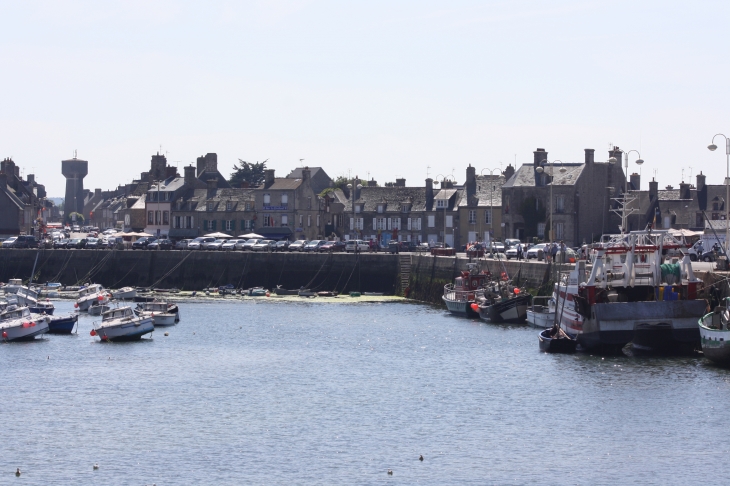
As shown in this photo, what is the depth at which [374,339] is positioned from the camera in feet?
228

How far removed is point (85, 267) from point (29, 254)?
6.35 m

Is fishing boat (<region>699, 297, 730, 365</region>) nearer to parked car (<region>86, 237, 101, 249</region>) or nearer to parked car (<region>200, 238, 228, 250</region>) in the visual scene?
parked car (<region>200, 238, 228, 250</region>)

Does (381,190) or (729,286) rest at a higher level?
(381,190)

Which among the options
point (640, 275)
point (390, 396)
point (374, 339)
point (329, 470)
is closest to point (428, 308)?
point (374, 339)

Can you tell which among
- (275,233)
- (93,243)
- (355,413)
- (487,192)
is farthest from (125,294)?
(355,413)

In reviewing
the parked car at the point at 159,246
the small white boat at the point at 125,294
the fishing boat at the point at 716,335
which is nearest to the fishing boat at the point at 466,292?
the small white boat at the point at 125,294

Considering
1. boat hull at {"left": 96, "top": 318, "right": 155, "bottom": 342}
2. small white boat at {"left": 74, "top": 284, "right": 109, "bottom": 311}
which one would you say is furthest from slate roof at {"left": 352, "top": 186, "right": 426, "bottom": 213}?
boat hull at {"left": 96, "top": 318, "right": 155, "bottom": 342}

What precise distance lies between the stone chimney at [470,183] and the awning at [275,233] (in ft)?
66.4

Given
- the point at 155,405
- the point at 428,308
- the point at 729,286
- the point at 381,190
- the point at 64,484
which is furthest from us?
the point at 381,190

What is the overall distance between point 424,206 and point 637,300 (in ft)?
233

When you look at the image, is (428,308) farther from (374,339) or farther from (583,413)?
(583,413)

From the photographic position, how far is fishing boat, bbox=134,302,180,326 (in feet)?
253

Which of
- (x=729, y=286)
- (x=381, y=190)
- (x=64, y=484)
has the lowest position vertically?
(x=64, y=484)

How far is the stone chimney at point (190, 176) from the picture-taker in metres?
132
